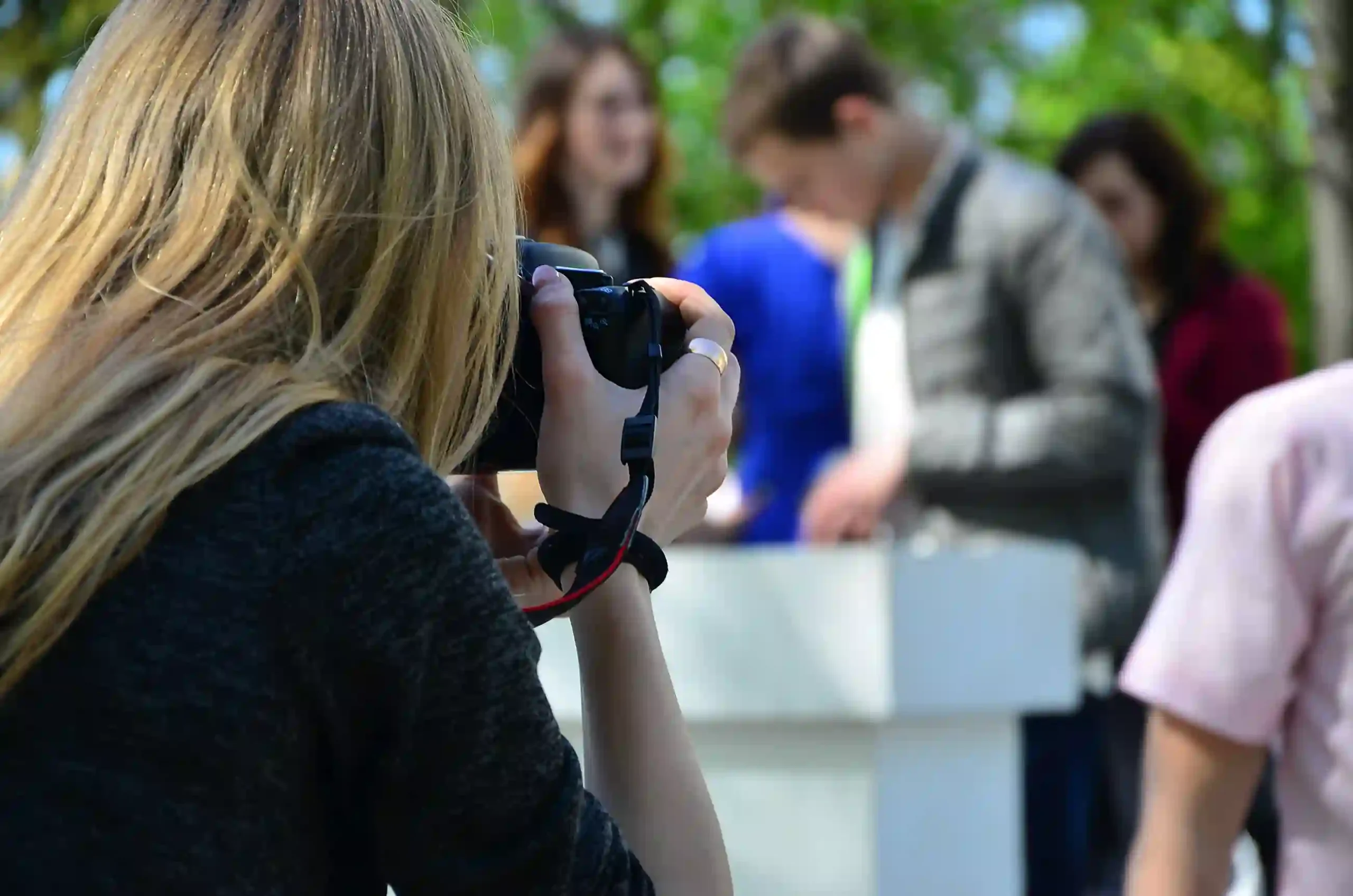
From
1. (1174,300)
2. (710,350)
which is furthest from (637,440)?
(1174,300)

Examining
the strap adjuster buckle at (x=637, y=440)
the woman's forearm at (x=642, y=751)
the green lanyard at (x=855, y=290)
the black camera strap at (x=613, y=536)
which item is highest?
the strap adjuster buckle at (x=637, y=440)

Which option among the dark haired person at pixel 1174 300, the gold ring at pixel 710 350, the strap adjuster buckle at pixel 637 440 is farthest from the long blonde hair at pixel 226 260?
the dark haired person at pixel 1174 300

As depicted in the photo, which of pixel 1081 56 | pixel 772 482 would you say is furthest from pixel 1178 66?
pixel 772 482

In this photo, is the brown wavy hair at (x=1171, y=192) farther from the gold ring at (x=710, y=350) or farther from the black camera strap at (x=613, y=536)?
the black camera strap at (x=613, y=536)

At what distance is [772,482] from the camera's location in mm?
3887

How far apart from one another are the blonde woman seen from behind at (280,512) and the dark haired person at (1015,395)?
2114mm

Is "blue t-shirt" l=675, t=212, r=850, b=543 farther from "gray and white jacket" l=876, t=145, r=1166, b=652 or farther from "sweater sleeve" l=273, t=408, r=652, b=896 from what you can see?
"sweater sleeve" l=273, t=408, r=652, b=896

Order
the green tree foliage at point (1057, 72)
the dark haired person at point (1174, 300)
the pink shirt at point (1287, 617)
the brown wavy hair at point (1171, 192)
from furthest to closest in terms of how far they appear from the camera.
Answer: the green tree foliage at point (1057, 72) < the brown wavy hair at point (1171, 192) < the dark haired person at point (1174, 300) < the pink shirt at point (1287, 617)

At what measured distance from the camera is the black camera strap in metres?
1.32

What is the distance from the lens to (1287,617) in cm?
179

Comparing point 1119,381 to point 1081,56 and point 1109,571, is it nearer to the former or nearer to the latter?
point 1109,571

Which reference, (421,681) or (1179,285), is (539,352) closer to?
(421,681)

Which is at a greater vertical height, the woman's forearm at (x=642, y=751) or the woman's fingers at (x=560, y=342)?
the woman's fingers at (x=560, y=342)

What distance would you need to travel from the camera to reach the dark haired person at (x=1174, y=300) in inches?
159
